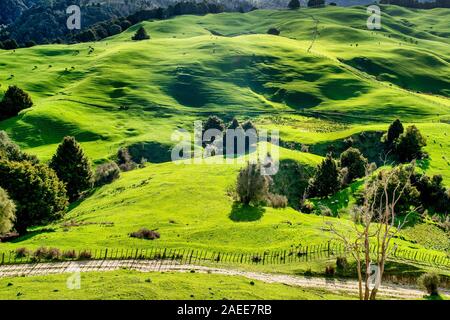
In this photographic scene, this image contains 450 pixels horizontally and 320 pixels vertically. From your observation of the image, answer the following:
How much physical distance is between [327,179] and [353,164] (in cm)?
1292

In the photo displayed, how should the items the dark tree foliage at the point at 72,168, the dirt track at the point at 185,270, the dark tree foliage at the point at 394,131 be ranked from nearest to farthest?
1. the dirt track at the point at 185,270
2. the dark tree foliage at the point at 72,168
3. the dark tree foliage at the point at 394,131

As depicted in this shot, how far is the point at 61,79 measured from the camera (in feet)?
620

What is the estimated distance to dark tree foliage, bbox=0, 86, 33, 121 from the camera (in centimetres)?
14888

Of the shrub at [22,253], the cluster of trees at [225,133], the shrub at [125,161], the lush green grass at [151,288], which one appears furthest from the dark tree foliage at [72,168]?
the lush green grass at [151,288]

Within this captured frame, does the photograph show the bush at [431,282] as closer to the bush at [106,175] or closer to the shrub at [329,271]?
the shrub at [329,271]

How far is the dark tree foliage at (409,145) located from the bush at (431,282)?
6814 centimetres

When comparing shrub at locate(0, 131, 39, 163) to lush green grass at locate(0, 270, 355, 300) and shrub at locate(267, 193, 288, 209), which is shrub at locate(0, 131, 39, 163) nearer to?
shrub at locate(267, 193, 288, 209)

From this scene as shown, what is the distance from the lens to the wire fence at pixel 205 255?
55438 millimetres

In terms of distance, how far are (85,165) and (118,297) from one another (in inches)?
2677

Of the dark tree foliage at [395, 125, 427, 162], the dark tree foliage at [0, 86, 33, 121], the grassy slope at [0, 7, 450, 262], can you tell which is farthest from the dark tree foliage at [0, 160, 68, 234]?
the dark tree foliage at [395, 125, 427, 162]

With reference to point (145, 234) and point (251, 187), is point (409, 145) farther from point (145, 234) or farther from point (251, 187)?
point (145, 234)

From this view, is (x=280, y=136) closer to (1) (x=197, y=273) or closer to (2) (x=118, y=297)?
(1) (x=197, y=273)

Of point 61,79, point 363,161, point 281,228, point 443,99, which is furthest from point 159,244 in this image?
point 443,99

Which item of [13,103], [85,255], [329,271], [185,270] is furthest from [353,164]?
[13,103]
